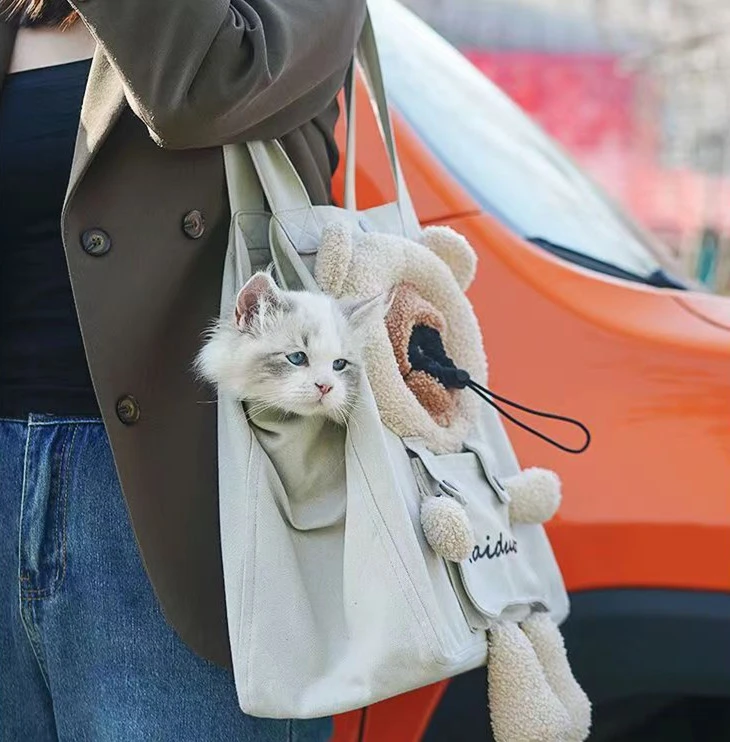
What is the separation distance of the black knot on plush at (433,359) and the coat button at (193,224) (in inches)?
13.0

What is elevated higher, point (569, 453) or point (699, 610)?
point (569, 453)

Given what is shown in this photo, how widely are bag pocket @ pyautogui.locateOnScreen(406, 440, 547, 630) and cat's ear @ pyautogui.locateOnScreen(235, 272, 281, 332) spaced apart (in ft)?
0.90

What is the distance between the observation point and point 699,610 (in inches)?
70.0

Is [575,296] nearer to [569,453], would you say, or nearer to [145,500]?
[569,453]

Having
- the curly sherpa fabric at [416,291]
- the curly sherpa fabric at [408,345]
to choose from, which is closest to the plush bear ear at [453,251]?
the curly sherpa fabric at [416,291]

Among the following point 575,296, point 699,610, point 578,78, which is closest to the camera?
point 699,610

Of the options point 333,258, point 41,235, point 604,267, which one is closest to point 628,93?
point 604,267

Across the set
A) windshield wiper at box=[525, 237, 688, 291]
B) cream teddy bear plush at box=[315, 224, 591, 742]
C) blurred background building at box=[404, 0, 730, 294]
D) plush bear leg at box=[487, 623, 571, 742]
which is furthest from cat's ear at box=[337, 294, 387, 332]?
blurred background building at box=[404, 0, 730, 294]

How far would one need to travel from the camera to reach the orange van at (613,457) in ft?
5.84

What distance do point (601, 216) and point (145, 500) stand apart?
1.49 metres

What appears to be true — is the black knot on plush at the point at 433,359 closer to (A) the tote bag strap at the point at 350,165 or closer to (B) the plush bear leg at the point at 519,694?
(A) the tote bag strap at the point at 350,165

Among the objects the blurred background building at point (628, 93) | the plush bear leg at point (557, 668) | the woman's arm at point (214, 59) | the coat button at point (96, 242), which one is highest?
the woman's arm at point (214, 59)

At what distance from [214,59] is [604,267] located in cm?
108

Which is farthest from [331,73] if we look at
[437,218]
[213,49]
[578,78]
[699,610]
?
[578,78]
